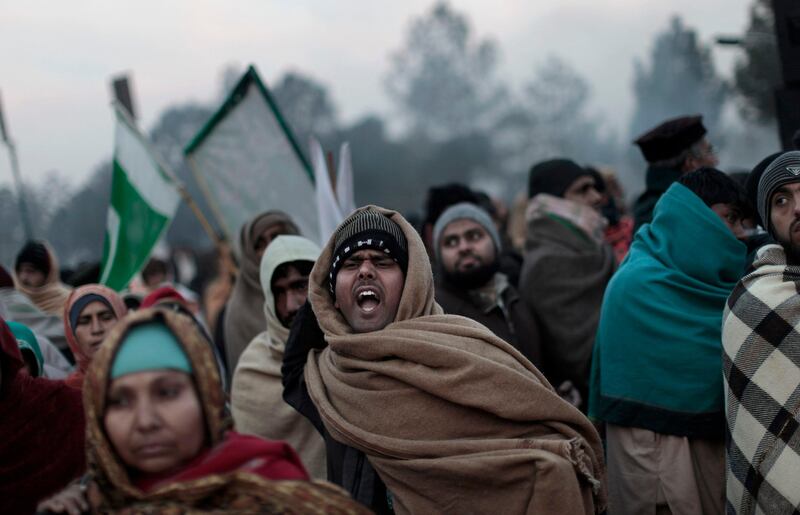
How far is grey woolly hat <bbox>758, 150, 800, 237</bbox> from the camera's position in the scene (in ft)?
11.3

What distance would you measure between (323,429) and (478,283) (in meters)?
1.90

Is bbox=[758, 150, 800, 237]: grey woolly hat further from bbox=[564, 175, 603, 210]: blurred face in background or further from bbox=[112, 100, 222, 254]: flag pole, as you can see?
bbox=[112, 100, 222, 254]: flag pole

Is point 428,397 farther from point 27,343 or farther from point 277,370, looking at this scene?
point 27,343

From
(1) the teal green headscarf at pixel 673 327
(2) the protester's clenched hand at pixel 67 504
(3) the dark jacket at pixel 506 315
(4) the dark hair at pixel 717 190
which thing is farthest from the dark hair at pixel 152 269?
(2) the protester's clenched hand at pixel 67 504

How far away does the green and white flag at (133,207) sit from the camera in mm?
6621

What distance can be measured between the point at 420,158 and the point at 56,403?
170ft

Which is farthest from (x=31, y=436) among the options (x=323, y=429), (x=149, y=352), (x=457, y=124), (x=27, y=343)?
(x=457, y=124)

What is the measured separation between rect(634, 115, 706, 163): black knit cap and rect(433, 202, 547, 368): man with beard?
3.31 ft

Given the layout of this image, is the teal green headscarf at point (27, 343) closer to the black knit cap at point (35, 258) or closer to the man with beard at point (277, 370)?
Result: the man with beard at point (277, 370)

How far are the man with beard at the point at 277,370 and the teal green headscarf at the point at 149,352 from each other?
1.99 m

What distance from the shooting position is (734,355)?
11.2 ft

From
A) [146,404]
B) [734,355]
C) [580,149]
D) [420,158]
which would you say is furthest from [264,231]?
[580,149]

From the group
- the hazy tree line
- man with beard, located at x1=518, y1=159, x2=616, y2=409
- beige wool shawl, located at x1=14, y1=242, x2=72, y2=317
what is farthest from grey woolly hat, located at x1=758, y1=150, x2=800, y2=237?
the hazy tree line

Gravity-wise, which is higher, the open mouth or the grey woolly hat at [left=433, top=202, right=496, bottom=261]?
the open mouth
